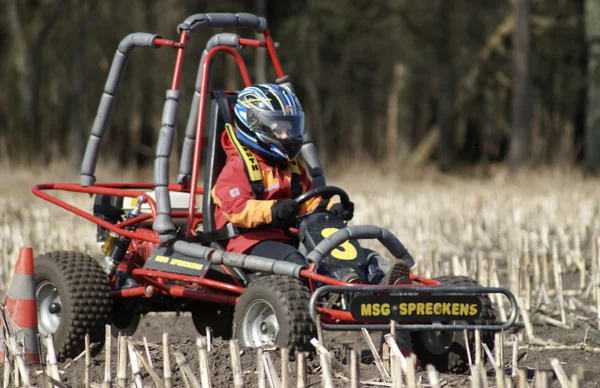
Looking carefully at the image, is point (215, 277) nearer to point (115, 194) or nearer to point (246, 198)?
point (246, 198)

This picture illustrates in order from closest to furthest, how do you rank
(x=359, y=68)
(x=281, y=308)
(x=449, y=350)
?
(x=281, y=308) → (x=449, y=350) → (x=359, y=68)

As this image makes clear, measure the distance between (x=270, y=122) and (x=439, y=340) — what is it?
1684 mm

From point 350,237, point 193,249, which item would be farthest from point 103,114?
point 350,237

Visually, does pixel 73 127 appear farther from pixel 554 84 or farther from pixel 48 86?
pixel 554 84

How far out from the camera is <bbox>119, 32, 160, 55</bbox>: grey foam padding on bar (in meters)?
6.95

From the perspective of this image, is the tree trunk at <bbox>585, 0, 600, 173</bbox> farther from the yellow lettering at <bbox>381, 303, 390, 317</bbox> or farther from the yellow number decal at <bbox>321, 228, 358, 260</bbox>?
the yellow lettering at <bbox>381, 303, 390, 317</bbox>

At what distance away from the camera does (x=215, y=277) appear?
20.6ft

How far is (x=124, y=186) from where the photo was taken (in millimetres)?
7746

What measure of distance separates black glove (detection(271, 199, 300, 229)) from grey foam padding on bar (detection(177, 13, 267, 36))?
1533mm

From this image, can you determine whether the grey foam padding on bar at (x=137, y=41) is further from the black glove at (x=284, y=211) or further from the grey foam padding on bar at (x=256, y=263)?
the grey foam padding on bar at (x=256, y=263)

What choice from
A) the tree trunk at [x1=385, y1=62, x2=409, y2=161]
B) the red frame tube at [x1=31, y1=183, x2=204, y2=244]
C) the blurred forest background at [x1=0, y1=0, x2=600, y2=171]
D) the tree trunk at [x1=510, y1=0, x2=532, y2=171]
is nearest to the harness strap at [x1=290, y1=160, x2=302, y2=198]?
the red frame tube at [x1=31, y1=183, x2=204, y2=244]

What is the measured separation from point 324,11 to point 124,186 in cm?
2528

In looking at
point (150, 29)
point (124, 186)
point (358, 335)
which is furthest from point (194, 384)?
point (150, 29)

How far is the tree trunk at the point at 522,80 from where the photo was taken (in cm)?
2205
